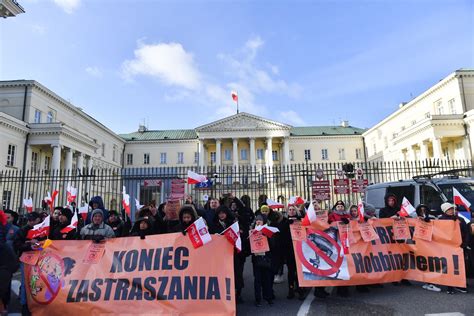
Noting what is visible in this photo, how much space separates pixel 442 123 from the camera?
33.2 m

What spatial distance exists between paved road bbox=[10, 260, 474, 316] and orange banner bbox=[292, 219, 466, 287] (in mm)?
299

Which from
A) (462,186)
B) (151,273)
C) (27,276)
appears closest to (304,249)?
(151,273)

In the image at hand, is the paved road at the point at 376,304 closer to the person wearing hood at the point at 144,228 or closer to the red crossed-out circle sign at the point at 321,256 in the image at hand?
the red crossed-out circle sign at the point at 321,256

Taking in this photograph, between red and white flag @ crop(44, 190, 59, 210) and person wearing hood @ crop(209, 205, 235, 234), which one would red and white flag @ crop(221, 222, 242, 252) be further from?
red and white flag @ crop(44, 190, 59, 210)

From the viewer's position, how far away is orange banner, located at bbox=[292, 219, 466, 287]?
6020mm

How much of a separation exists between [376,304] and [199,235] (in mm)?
3516

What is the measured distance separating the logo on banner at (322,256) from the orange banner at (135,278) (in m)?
1.67

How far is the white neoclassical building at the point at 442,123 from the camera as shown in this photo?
109 feet

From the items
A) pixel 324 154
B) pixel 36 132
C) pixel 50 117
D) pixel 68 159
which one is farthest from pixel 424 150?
pixel 50 117

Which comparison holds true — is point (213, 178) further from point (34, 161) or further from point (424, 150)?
point (424, 150)

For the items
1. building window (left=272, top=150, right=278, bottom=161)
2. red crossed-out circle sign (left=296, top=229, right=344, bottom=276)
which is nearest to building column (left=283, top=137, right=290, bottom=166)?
building window (left=272, top=150, right=278, bottom=161)

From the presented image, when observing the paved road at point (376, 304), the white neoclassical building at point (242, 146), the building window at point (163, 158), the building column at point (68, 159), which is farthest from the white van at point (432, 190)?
the building window at point (163, 158)

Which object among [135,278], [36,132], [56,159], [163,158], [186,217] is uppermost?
[163,158]

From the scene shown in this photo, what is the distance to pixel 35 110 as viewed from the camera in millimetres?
36312
